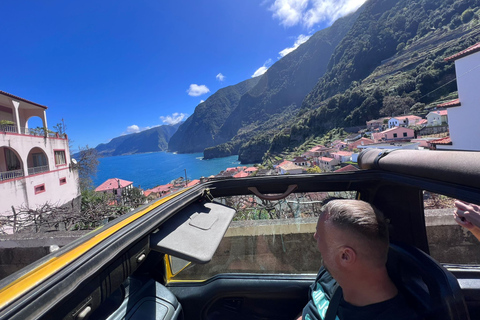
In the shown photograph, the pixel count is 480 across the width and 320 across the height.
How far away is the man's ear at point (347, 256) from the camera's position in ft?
3.75

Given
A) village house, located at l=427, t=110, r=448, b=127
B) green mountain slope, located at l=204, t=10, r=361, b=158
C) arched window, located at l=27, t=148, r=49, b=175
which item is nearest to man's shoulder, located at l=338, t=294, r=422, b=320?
arched window, located at l=27, t=148, r=49, b=175

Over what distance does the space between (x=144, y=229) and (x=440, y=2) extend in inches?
5374

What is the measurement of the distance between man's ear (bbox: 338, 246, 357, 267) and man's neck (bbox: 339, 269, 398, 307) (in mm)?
74

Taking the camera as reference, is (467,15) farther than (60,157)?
Yes

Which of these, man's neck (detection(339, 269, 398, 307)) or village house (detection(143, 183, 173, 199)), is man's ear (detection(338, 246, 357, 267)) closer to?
man's neck (detection(339, 269, 398, 307))

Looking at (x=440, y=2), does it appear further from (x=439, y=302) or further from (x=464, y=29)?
(x=439, y=302)

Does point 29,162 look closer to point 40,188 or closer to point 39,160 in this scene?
point 39,160

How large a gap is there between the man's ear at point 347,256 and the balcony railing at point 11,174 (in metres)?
21.4

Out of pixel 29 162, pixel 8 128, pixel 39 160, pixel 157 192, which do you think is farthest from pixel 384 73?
pixel 8 128

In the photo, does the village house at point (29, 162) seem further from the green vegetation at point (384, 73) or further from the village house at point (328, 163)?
the green vegetation at point (384, 73)

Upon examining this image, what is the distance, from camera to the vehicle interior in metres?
0.86

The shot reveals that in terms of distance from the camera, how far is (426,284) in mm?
1129

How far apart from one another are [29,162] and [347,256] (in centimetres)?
2536

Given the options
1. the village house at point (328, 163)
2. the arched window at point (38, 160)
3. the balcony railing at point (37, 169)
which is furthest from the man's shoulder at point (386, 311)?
the village house at point (328, 163)
